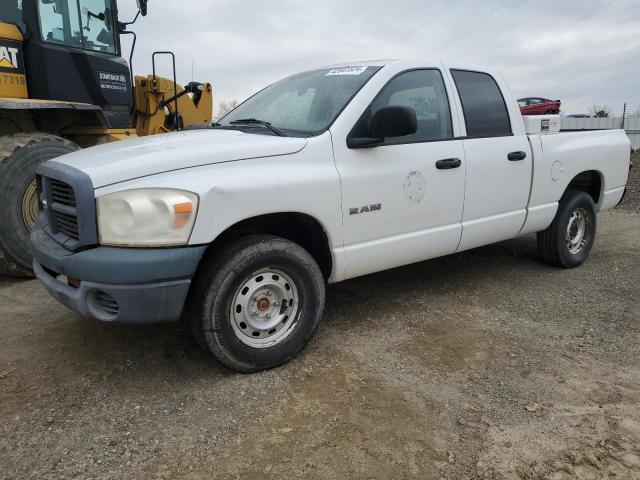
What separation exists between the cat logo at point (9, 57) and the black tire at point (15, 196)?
33.6 inches

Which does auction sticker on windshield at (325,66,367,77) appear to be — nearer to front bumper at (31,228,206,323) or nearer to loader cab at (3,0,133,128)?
front bumper at (31,228,206,323)

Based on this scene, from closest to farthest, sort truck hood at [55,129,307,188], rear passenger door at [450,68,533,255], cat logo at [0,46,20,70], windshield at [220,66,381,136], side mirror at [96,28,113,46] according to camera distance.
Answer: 1. truck hood at [55,129,307,188]
2. windshield at [220,66,381,136]
3. rear passenger door at [450,68,533,255]
4. cat logo at [0,46,20,70]
5. side mirror at [96,28,113,46]

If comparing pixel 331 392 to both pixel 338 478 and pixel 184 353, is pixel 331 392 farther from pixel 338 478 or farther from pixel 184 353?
pixel 184 353

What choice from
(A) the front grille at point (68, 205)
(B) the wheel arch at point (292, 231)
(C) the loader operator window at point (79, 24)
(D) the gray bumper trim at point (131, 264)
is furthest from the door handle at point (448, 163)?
(C) the loader operator window at point (79, 24)

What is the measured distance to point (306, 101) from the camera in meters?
3.97

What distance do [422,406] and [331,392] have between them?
517mm

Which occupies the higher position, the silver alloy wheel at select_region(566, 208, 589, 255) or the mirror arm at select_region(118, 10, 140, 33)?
the mirror arm at select_region(118, 10, 140, 33)

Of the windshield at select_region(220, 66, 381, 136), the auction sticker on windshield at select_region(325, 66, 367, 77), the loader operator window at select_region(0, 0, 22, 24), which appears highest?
the loader operator window at select_region(0, 0, 22, 24)

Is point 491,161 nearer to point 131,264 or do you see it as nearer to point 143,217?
point 143,217

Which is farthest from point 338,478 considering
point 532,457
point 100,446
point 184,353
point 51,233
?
point 51,233

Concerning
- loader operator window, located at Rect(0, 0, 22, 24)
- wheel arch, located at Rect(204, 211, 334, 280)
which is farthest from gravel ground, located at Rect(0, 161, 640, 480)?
loader operator window, located at Rect(0, 0, 22, 24)

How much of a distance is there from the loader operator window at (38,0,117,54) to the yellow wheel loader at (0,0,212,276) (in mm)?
10

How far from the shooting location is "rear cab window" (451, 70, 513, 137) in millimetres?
4371

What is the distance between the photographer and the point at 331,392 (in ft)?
10.1
